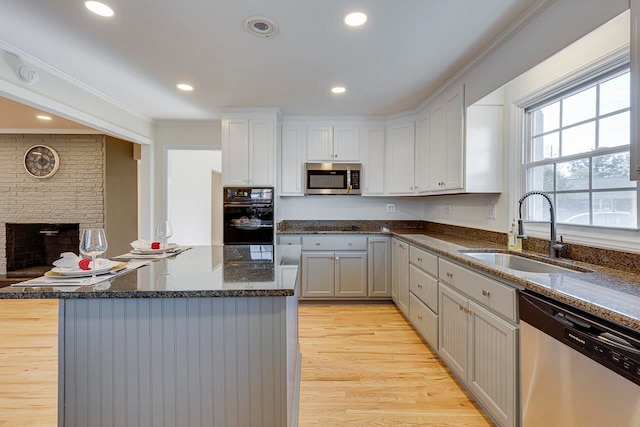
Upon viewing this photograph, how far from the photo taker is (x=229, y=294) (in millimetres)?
1134

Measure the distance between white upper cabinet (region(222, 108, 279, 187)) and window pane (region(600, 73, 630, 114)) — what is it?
2897 mm

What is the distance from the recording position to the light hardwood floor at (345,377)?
1.75 metres

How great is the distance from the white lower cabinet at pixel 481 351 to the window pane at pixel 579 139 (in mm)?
1224

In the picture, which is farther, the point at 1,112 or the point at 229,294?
the point at 1,112

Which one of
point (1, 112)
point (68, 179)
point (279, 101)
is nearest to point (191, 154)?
point (68, 179)

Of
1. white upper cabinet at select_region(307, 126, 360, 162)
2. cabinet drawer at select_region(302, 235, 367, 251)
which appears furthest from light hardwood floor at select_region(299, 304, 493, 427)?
white upper cabinet at select_region(307, 126, 360, 162)

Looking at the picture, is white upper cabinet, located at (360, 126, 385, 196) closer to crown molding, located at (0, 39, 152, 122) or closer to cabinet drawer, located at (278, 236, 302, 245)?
cabinet drawer, located at (278, 236, 302, 245)

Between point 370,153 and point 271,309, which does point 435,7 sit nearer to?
point 271,309

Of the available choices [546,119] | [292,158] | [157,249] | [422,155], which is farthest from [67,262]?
[422,155]

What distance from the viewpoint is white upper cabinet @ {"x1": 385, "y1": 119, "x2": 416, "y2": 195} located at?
363cm

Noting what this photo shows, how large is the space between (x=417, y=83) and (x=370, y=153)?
119 cm

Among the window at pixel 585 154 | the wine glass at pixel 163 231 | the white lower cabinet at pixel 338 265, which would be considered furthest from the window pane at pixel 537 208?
the wine glass at pixel 163 231

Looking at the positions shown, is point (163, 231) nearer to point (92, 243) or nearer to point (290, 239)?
point (92, 243)

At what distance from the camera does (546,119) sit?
7.16 ft
